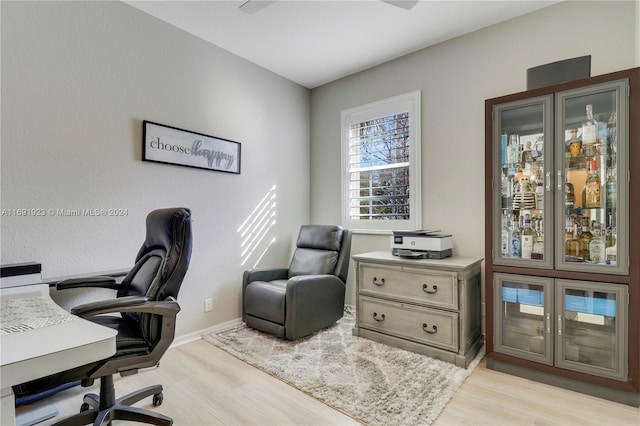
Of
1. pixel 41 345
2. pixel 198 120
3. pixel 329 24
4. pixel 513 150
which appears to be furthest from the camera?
pixel 198 120

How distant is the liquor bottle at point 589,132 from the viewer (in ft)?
6.68

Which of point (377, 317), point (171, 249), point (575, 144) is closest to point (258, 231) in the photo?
point (377, 317)

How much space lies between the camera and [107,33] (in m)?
2.38

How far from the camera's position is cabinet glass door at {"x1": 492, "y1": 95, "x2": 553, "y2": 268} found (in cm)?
215

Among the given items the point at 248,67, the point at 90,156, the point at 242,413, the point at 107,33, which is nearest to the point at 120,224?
the point at 90,156

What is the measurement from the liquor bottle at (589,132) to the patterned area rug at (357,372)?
1673mm

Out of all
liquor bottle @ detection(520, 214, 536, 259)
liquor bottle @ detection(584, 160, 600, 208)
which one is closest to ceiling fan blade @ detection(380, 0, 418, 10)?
liquor bottle @ detection(584, 160, 600, 208)

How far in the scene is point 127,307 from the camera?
4.75ft

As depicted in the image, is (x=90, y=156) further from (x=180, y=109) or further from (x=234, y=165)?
(x=234, y=165)

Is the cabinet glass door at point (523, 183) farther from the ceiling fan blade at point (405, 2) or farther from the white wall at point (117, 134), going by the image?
the white wall at point (117, 134)

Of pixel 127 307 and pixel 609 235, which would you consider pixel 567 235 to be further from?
pixel 127 307

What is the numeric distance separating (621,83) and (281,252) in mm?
3198

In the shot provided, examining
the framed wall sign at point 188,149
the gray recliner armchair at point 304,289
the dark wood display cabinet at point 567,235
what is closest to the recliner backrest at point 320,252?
the gray recliner armchair at point 304,289

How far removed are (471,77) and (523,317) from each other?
6.75ft
